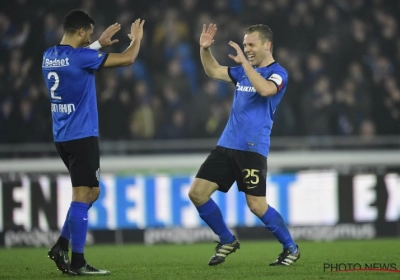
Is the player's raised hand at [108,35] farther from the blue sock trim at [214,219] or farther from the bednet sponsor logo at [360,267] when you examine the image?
the bednet sponsor logo at [360,267]

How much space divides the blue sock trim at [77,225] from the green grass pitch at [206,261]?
0.95 feet

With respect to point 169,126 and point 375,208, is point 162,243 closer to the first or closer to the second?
point 169,126

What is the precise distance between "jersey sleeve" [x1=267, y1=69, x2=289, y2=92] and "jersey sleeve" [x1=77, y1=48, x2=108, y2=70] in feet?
4.84

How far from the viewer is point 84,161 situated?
6.77m

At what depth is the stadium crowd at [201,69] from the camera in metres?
13.6

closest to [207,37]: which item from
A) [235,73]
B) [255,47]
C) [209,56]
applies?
[209,56]

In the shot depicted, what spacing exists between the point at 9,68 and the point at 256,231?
5.21 metres

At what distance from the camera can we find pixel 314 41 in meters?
14.9

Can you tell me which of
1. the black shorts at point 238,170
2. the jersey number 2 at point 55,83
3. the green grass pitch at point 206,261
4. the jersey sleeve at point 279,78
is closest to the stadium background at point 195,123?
the green grass pitch at point 206,261

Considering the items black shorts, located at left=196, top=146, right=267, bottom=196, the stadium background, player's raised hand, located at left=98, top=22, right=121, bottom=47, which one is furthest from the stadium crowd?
player's raised hand, located at left=98, top=22, right=121, bottom=47

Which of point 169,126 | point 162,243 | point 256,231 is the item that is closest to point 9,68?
point 169,126

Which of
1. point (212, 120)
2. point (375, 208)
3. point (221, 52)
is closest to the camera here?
point (375, 208)

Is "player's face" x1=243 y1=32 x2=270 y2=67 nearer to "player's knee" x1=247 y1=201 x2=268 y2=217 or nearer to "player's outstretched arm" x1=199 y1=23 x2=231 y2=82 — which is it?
"player's outstretched arm" x1=199 y1=23 x2=231 y2=82

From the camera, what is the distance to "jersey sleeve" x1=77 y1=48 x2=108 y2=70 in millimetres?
6777
